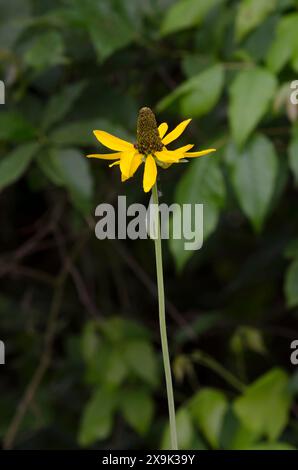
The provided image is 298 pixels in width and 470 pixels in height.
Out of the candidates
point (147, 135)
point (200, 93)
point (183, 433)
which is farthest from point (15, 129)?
point (147, 135)

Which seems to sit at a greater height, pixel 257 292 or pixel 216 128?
pixel 216 128

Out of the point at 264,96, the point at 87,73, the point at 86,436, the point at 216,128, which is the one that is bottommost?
the point at 86,436

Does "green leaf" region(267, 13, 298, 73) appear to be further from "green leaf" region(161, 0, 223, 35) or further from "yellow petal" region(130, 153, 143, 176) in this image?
"yellow petal" region(130, 153, 143, 176)

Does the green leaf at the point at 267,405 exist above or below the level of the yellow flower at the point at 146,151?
below

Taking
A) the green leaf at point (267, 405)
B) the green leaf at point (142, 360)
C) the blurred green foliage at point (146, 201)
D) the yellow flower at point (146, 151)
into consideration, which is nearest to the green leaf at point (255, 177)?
the blurred green foliage at point (146, 201)

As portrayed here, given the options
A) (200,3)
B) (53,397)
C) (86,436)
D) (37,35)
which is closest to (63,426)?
(53,397)

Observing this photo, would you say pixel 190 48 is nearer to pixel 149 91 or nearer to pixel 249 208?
pixel 149 91

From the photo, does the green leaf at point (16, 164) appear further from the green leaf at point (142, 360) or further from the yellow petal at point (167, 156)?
the yellow petal at point (167, 156)

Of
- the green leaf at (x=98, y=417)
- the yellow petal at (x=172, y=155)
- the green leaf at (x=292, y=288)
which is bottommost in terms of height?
the green leaf at (x=98, y=417)
